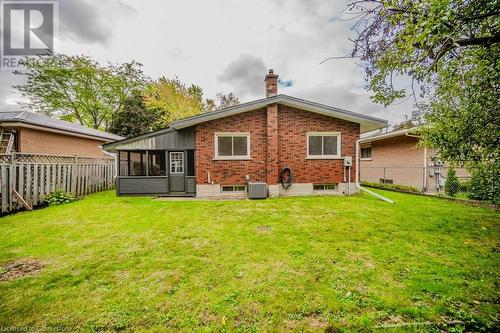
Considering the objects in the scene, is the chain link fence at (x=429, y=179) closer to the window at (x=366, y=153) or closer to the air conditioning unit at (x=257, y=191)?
the window at (x=366, y=153)

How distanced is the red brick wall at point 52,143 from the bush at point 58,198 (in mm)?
4527

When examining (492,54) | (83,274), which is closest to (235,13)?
(492,54)

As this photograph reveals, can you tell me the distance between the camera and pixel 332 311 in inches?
91.2

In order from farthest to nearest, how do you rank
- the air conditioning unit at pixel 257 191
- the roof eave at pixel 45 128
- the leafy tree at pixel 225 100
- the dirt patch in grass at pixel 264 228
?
the leafy tree at pixel 225 100 → the roof eave at pixel 45 128 → the air conditioning unit at pixel 257 191 → the dirt patch in grass at pixel 264 228

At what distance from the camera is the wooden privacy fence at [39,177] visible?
7.02 metres

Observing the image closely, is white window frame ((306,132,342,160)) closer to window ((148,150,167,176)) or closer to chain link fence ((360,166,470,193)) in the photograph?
chain link fence ((360,166,470,193))

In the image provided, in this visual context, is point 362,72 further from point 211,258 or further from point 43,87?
point 43,87

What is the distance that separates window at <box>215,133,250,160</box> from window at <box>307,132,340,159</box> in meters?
3.05

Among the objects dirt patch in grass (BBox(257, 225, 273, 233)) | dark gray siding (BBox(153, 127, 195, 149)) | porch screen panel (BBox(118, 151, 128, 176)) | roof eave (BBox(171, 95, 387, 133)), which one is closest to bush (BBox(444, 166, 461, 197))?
roof eave (BBox(171, 95, 387, 133))

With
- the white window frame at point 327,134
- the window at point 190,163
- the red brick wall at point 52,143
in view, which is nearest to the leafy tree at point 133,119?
the red brick wall at point 52,143

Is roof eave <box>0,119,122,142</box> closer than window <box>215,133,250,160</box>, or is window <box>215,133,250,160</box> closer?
window <box>215,133,250,160</box>

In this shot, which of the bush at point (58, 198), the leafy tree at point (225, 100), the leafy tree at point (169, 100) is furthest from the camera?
the leafy tree at point (225, 100)

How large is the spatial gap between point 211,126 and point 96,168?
24.4 feet

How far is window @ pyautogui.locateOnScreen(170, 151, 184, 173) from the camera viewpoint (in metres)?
10.4
